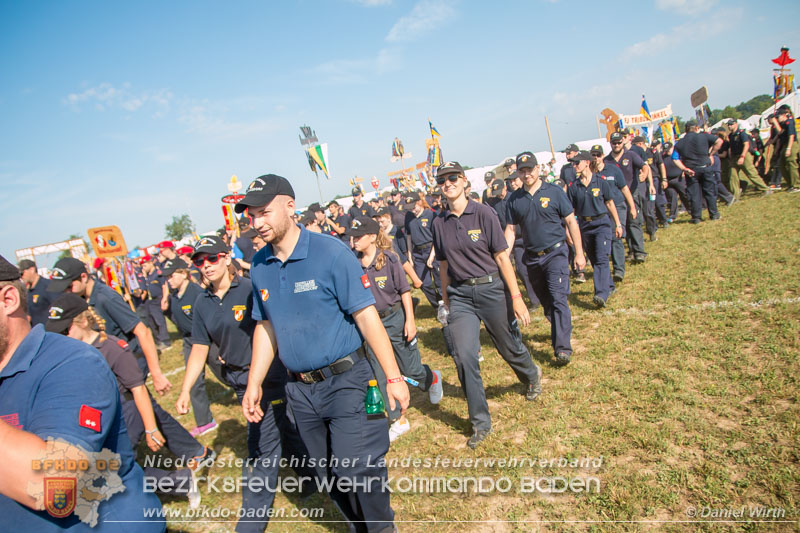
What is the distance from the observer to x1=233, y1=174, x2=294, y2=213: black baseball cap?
110 inches

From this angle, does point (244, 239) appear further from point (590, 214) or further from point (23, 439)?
point (23, 439)

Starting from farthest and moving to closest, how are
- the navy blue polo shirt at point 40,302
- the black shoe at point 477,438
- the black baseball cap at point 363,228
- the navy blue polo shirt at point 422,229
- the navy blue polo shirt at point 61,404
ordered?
the navy blue polo shirt at point 422,229, the navy blue polo shirt at point 40,302, the black baseball cap at point 363,228, the black shoe at point 477,438, the navy blue polo shirt at point 61,404

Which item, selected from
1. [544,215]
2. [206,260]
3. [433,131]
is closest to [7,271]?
[206,260]

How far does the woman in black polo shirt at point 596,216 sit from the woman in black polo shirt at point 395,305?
3646mm

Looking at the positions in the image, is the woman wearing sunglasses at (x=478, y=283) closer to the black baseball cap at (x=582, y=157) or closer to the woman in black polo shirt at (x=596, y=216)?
the woman in black polo shirt at (x=596, y=216)

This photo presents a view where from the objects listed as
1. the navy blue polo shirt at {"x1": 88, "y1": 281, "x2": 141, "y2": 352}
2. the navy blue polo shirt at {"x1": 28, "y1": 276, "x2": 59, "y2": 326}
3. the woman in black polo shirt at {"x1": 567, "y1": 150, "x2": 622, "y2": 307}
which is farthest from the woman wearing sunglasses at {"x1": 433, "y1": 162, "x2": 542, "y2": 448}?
the navy blue polo shirt at {"x1": 28, "y1": 276, "x2": 59, "y2": 326}

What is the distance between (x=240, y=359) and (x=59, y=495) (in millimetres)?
2529

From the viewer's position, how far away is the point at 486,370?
601cm

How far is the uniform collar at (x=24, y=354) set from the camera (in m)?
1.65

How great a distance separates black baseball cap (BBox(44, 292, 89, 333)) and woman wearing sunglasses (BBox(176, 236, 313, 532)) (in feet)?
3.59

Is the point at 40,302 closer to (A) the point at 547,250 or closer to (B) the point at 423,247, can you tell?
(B) the point at 423,247

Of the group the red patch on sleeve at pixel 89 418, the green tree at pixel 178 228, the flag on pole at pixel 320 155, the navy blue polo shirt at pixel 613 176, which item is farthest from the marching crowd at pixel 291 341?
the green tree at pixel 178 228

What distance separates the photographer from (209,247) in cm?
394

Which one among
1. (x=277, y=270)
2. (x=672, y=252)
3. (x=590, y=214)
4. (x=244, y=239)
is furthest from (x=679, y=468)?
(x=244, y=239)
